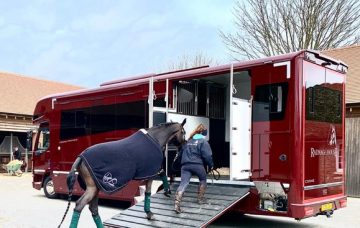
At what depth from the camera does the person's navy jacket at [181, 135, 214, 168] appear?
28.2 ft

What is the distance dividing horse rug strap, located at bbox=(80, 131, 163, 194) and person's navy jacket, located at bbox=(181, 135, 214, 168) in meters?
1.16

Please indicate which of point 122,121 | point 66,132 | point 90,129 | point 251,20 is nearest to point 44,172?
point 66,132

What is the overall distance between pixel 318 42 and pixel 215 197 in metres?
20.8

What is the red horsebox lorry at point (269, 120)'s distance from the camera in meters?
8.13

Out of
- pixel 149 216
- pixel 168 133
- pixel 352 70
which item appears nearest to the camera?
pixel 149 216

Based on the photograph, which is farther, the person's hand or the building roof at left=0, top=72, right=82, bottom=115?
the building roof at left=0, top=72, right=82, bottom=115

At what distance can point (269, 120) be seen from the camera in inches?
331

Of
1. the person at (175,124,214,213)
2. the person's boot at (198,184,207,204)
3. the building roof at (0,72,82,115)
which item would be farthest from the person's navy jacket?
the building roof at (0,72,82,115)

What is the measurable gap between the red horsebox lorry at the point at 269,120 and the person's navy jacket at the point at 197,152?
1.52 feet

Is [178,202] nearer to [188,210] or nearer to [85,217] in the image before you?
[188,210]

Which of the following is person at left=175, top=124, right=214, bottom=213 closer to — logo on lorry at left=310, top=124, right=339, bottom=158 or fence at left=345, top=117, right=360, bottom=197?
logo on lorry at left=310, top=124, right=339, bottom=158

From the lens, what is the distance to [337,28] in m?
27.4

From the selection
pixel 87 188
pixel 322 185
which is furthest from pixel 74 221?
pixel 322 185

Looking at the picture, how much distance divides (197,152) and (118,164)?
5.94ft
